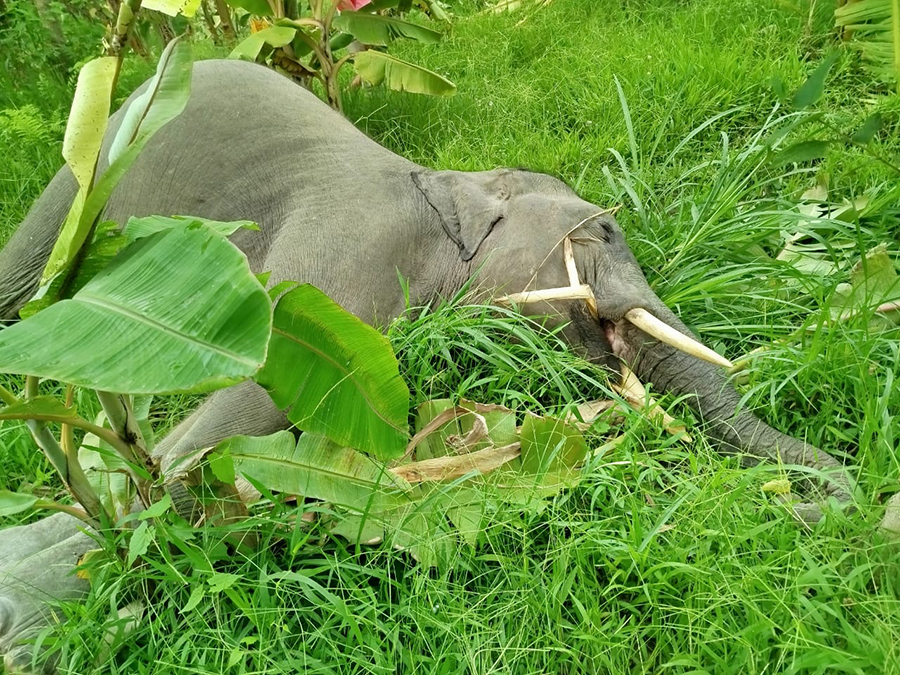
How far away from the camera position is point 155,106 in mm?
1805

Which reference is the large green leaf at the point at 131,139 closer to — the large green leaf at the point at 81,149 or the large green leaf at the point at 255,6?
the large green leaf at the point at 81,149

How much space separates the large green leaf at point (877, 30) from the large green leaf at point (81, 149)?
11.1 feet

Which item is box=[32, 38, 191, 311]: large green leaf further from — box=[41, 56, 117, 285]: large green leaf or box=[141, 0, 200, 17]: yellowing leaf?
box=[141, 0, 200, 17]: yellowing leaf

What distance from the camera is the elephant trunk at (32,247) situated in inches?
125

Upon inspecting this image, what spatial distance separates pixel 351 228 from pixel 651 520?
1.42 m

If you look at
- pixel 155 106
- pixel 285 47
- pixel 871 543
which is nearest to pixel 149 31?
pixel 285 47

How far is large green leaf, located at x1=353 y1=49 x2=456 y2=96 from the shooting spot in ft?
13.9

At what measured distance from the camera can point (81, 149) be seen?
1.69m

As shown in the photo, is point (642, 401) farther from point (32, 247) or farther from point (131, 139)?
point (32, 247)

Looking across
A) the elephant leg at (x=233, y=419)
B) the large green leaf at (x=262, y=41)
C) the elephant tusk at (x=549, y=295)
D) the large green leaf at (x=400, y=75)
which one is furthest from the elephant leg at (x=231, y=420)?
the large green leaf at (x=400, y=75)

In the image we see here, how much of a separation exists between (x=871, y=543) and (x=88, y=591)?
1.82m

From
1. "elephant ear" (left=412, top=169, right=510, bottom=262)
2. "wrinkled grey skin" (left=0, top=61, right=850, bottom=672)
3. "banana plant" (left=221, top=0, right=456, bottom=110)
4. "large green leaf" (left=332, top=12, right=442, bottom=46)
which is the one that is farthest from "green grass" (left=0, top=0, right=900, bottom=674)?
"large green leaf" (left=332, top=12, right=442, bottom=46)

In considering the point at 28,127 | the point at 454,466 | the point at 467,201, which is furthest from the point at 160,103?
the point at 28,127

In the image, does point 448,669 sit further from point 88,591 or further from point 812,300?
point 812,300
